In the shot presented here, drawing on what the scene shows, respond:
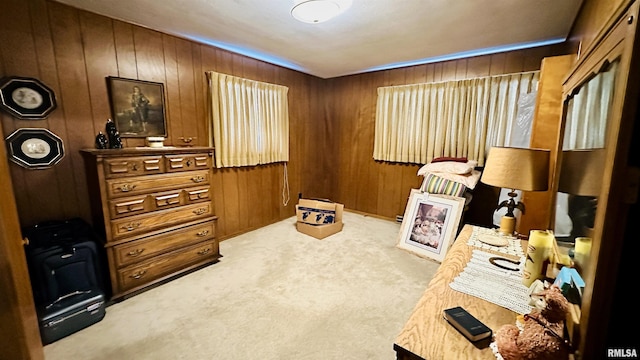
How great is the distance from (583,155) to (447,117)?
2.65 meters

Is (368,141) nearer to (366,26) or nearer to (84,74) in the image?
(366,26)

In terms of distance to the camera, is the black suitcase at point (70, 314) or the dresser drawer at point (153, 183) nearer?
the black suitcase at point (70, 314)

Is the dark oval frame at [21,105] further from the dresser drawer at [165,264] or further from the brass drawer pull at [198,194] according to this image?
the dresser drawer at [165,264]

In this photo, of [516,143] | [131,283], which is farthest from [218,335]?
[516,143]

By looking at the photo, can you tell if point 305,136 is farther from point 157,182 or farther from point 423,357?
point 423,357

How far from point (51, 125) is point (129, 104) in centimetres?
58

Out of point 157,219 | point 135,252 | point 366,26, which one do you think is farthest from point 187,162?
point 366,26

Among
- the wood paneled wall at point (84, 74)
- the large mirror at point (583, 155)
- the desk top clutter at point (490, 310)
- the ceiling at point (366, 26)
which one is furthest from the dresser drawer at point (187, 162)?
the large mirror at point (583, 155)

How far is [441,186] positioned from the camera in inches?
121

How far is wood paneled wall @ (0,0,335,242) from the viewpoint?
195 cm

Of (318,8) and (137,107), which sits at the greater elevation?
(318,8)

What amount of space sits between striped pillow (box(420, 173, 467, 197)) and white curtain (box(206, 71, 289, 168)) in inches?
81.4

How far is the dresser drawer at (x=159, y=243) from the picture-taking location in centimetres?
210

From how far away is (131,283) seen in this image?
2160mm
